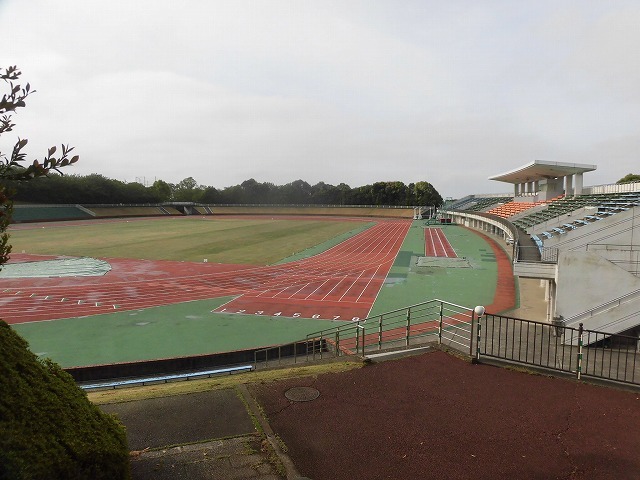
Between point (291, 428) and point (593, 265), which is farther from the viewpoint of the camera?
point (593, 265)

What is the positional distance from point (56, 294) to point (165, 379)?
14.0 metres

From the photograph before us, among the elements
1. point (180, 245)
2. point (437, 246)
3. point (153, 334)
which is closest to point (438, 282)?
point (153, 334)

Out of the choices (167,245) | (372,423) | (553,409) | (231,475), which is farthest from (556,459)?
(167,245)

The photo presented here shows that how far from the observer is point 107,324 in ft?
56.0

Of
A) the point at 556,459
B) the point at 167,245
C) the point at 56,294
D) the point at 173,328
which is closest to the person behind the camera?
the point at 556,459

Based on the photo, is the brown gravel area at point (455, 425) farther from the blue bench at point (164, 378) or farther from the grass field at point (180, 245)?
the grass field at point (180, 245)

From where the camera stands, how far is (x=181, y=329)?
16.4 metres

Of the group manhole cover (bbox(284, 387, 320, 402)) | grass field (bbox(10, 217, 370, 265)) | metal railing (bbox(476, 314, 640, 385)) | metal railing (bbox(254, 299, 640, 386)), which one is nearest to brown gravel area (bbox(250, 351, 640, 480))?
manhole cover (bbox(284, 387, 320, 402))

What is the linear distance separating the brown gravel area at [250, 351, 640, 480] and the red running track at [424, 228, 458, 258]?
89.2ft

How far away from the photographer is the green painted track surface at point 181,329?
46.6 feet

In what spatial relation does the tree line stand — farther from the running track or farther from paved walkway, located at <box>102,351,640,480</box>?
paved walkway, located at <box>102,351,640,480</box>

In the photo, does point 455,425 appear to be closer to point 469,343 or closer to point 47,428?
point 47,428

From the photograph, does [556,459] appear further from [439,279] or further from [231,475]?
[439,279]

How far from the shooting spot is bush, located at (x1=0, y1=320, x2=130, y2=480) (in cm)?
314
